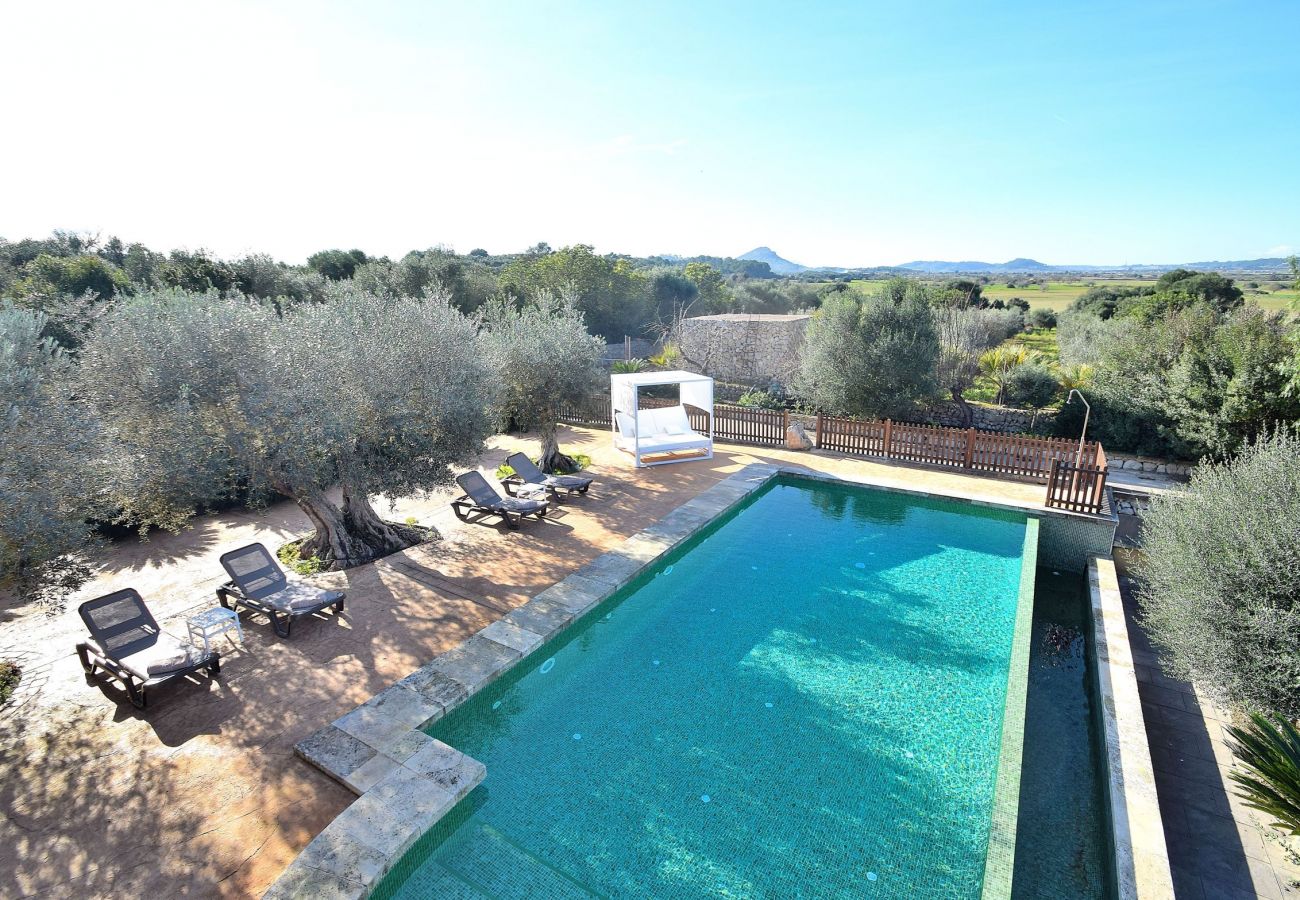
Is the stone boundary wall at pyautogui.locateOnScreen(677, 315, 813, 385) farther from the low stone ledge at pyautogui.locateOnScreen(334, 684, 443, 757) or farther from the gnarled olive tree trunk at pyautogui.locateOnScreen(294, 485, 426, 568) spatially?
the low stone ledge at pyautogui.locateOnScreen(334, 684, 443, 757)

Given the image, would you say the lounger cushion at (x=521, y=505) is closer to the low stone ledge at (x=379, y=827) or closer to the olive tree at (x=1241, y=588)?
the low stone ledge at (x=379, y=827)

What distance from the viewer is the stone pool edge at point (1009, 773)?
3.50 m

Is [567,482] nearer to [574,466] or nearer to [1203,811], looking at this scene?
[574,466]

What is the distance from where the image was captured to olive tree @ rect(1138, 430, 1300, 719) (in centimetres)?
439

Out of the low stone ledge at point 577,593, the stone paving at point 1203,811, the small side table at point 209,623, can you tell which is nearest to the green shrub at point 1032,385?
the stone paving at point 1203,811

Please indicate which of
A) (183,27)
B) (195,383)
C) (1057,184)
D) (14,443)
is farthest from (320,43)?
(1057,184)

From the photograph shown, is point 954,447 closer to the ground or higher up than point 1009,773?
higher up

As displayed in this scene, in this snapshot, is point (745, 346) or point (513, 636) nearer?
point (513, 636)

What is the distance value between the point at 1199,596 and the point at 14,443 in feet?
31.8

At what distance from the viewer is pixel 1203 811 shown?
14.5 feet

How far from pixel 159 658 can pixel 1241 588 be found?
9.24 meters

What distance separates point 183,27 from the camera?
23.7 ft

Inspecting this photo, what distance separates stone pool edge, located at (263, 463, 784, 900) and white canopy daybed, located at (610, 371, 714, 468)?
17.4ft

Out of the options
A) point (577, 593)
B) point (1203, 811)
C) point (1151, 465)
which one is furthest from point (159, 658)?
point (1151, 465)
